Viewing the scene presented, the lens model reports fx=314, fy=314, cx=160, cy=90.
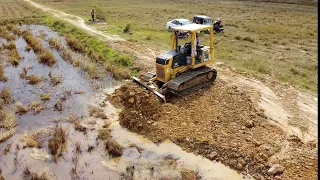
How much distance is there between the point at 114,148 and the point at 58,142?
207cm

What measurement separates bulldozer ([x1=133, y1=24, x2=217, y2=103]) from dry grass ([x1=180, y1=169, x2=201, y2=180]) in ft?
13.4

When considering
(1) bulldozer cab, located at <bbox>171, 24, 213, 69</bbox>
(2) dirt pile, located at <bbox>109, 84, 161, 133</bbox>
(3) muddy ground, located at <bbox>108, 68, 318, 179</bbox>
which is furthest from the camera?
(1) bulldozer cab, located at <bbox>171, 24, 213, 69</bbox>

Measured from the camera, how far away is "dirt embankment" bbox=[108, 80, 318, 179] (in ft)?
31.8

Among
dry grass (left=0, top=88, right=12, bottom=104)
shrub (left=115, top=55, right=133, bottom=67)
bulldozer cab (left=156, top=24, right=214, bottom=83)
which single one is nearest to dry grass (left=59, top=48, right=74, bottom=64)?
shrub (left=115, top=55, right=133, bottom=67)

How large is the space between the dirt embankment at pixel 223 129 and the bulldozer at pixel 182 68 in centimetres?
44

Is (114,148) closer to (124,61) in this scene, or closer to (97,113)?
(97,113)

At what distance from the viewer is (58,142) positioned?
11.1 metres

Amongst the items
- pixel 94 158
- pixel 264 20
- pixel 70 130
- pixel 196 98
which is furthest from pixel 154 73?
pixel 264 20

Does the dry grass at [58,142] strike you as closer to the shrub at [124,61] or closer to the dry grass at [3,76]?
the dry grass at [3,76]

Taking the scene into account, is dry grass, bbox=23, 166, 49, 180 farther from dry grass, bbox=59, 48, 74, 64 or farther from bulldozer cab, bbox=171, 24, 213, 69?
dry grass, bbox=59, 48, 74, 64

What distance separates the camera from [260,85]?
15039 millimetres

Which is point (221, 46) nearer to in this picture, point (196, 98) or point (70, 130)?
point (196, 98)

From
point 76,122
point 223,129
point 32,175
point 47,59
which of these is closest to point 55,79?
point 47,59

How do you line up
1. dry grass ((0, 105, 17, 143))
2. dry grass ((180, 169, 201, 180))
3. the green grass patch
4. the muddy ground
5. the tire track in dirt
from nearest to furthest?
dry grass ((180, 169, 201, 180)) < the muddy ground < the tire track in dirt < dry grass ((0, 105, 17, 143)) < the green grass patch
